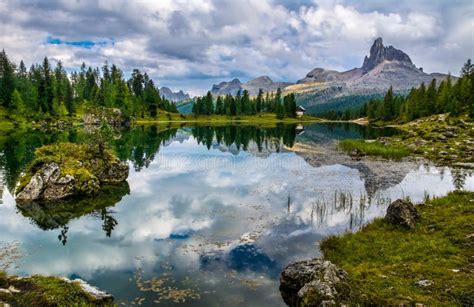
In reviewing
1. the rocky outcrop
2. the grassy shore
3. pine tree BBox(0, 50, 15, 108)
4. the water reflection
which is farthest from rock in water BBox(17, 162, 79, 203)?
pine tree BBox(0, 50, 15, 108)

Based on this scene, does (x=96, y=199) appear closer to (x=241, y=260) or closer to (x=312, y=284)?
(x=241, y=260)

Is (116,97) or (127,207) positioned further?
(116,97)

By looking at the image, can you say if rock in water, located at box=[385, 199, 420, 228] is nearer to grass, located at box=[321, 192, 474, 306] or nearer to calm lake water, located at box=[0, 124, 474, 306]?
grass, located at box=[321, 192, 474, 306]

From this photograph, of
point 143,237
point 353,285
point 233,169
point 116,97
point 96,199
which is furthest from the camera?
point 116,97

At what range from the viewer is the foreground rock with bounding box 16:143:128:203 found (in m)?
38.2

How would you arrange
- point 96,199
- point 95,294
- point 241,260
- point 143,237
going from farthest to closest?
1. point 96,199
2. point 143,237
3. point 241,260
4. point 95,294

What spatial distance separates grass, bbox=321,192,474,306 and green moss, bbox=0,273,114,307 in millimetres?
12793

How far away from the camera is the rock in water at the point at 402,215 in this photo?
26330mm

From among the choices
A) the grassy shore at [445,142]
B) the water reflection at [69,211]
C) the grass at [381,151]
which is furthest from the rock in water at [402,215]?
the grass at [381,151]

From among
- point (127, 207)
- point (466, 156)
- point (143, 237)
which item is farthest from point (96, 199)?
point (466, 156)

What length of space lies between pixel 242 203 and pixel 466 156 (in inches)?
2005

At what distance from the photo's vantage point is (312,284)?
1731 centimetres

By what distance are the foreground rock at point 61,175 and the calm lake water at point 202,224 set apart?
2.03 meters

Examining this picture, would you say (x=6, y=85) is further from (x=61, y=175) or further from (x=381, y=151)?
(x=381, y=151)
